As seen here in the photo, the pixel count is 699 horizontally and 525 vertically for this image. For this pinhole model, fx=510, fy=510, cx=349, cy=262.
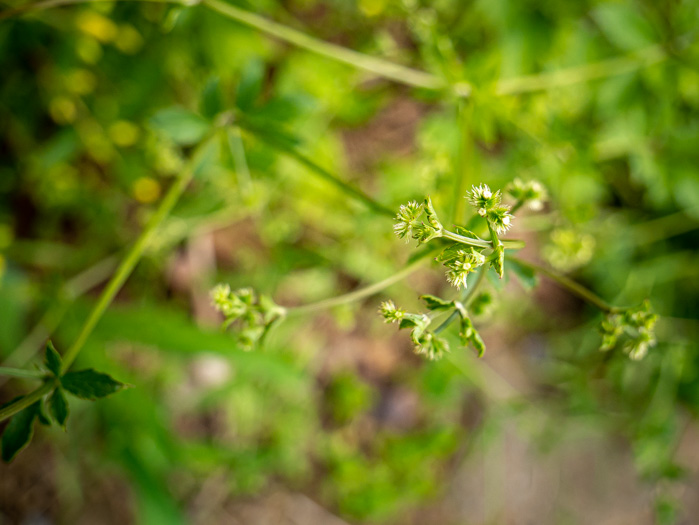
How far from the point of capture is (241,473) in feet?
8.36

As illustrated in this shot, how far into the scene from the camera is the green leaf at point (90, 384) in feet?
3.24

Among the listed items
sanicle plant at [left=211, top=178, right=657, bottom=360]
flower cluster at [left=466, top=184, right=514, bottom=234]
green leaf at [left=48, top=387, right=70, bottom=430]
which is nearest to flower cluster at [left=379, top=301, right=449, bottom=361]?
sanicle plant at [left=211, top=178, right=657, bottom=360]

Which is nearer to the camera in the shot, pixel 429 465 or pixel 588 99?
pixel 588 99

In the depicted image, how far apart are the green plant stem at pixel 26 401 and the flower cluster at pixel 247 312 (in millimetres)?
373

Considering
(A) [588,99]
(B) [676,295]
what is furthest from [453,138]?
(B) [676,295]

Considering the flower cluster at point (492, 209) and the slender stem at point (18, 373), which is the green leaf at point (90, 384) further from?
the flower cluster at point (492, 209)

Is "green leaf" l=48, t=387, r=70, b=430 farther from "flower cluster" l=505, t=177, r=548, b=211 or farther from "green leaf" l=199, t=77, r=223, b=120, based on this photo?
"flower cluster" l=505, t=177, r=548, b=211

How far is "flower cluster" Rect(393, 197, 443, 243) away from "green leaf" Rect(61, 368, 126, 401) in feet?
2.01

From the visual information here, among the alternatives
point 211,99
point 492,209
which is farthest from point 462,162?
point 211,99

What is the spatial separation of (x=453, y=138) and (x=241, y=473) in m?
1.89

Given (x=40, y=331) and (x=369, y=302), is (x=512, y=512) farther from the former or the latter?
(x=40, y=331)

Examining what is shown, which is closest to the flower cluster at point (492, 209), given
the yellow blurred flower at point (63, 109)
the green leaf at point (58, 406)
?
the green leaf at point (58, 406)

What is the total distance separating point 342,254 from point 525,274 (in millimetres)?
1403

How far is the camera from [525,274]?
1.07 m
